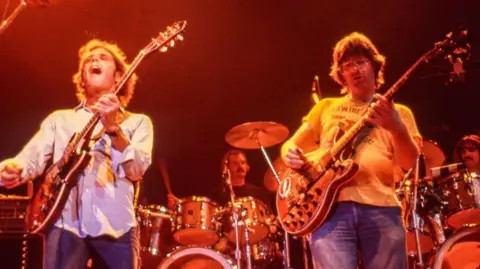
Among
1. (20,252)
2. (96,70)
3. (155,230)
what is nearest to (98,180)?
(96,70)

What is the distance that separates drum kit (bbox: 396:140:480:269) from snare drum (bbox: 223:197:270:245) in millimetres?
1951

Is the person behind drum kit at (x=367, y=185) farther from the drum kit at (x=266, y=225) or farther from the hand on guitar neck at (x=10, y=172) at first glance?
the drum kit at (x=266, y=225)

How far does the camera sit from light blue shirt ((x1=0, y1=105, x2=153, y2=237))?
3197mm

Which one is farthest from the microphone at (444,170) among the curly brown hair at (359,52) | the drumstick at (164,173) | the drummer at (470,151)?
the drumstick at (164,173)

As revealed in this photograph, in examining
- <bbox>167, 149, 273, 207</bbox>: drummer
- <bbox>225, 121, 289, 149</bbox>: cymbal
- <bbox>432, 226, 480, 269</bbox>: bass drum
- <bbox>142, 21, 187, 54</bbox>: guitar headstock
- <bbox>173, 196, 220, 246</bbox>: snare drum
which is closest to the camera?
<bbox>142, 21, 187, 54</bbox>: guitar headstock

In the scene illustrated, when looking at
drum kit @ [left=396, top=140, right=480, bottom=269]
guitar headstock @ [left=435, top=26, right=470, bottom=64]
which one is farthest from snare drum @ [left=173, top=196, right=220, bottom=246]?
guitar headstock @ [left=435, top=26, right=470, bottom=64]

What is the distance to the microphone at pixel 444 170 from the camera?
6.74m

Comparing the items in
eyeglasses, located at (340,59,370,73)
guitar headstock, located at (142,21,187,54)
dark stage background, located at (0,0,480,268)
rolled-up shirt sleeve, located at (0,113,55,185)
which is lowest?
rolled-up shirt sleeve, located at (0,113,55,185)

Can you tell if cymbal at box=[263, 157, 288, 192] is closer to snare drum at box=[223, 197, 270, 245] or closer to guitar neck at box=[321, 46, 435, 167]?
snare drum at box=[223, 197, 270, 245]

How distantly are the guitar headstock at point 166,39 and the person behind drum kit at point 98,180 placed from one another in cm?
45

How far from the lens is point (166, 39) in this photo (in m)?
4.03

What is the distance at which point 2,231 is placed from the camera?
485 centimetres

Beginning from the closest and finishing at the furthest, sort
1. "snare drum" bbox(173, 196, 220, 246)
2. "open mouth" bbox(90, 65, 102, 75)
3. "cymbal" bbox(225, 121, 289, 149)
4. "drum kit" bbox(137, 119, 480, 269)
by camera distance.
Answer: "open mouth" bbox(90, 65, 102, 75) < "drum kit" bbox(137, 119, 480, 269) < "snare drum" bbox(173, 196, 220, 246) < "cymbal" bbox(225, 121, 289, 149)

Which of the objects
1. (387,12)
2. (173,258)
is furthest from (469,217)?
(173,258)
